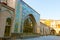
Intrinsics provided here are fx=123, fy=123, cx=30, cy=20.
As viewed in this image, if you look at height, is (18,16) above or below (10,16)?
above

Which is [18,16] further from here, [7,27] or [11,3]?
[7,27]

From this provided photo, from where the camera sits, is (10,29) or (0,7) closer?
(0,7)

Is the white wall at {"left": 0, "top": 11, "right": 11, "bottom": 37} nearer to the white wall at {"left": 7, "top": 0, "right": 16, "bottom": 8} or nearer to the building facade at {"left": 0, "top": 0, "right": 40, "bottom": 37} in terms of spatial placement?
the building facade at {"left": 0, "top": 0, "right": 40, "bottom": 37}

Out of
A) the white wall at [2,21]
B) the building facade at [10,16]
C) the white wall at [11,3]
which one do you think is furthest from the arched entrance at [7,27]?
the white wall at [11,3]

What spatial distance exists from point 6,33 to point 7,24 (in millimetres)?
823

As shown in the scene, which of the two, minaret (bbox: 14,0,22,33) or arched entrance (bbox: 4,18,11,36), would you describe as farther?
minaret (bbox: 14,0,22,33)

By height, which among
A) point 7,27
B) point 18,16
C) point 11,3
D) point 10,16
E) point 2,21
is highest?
point 11,3

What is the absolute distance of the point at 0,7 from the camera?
32.3ft

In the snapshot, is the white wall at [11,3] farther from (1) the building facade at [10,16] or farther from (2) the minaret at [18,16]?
(2) the minaret at [18,16]

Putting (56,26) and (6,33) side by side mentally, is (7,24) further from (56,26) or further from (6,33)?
(56,26)

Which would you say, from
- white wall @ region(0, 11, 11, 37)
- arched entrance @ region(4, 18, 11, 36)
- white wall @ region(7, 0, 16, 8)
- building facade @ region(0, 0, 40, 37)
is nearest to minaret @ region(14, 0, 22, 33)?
building facade @ region(0, 0, 40, 37)

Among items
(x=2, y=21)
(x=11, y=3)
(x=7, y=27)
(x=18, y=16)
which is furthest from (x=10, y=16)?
(x=11, y=3)

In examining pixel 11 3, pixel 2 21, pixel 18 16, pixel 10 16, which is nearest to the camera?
pixel 2 21

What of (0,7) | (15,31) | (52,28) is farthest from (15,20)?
(52,28)
